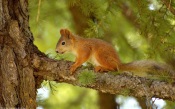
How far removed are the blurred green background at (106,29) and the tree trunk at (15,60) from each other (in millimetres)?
231

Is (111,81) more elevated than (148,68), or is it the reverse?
(148,68)

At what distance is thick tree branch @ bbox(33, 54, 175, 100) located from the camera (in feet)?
7.05

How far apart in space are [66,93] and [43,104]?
1.98m

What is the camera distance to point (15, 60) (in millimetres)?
2328

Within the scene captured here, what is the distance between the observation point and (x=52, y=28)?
4.59 meters

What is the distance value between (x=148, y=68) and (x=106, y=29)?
1.41ft

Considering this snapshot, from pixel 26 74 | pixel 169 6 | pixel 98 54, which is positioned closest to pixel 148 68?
pixel 169 6

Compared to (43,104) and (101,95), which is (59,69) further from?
(101,95)

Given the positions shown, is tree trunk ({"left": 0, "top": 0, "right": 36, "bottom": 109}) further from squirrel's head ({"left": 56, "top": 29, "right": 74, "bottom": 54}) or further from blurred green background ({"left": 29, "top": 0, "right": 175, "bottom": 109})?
squirrel's head ({"left": 56, "top": 29, "right": 74, "bottom": 54})

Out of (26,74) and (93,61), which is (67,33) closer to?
(93,61)

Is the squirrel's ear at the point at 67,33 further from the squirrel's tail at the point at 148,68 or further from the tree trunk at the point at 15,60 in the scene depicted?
the tree trunk at the point at 15,60

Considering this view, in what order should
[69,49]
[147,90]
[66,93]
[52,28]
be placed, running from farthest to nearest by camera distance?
[66,93] < [52,28] < [69,49] < [147,90]

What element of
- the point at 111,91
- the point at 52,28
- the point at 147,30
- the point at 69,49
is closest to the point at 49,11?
the point at 69,49

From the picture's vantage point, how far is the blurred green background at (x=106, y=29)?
263cm
